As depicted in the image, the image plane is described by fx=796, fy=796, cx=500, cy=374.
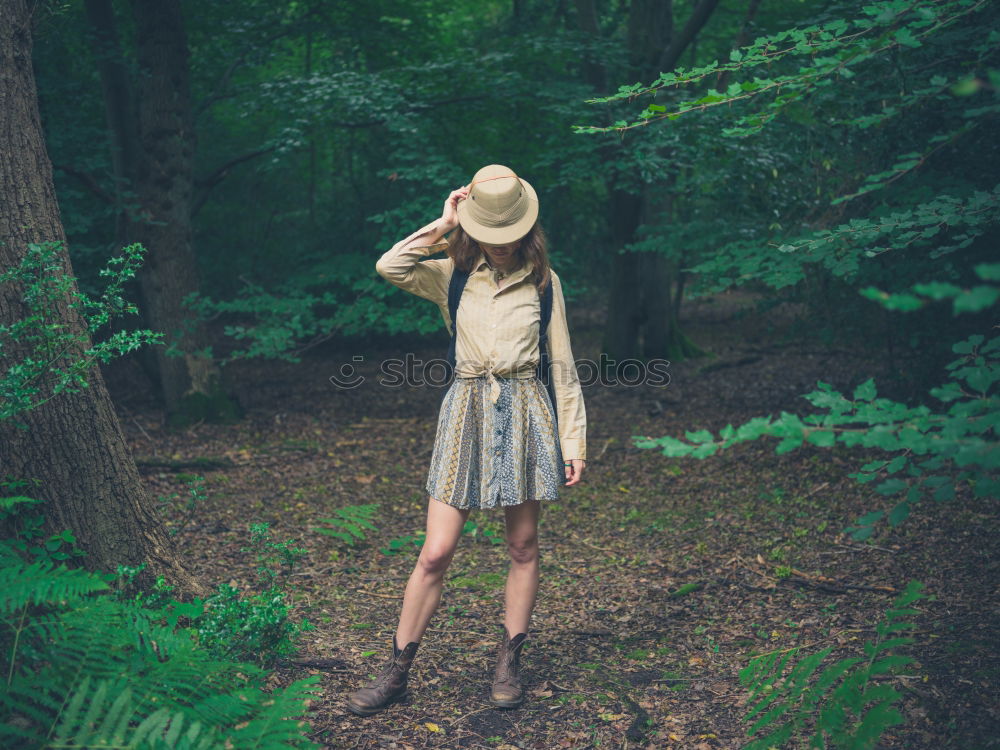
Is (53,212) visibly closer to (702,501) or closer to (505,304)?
(505,304)

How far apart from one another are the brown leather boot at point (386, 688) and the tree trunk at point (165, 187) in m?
5.15

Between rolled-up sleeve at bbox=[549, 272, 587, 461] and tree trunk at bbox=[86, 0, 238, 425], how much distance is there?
522 cm

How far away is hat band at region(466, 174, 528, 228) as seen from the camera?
122 inches

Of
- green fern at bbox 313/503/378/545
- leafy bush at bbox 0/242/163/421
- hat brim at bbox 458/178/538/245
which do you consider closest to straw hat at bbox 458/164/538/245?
hat brim at bbox 458/178/538/245

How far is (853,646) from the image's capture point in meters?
3.54

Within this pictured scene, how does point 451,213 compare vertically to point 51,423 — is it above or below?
above

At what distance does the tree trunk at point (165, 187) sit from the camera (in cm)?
727

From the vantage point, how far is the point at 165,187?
7480mm

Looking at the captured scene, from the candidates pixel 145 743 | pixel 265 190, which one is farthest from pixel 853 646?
pixel 265 190

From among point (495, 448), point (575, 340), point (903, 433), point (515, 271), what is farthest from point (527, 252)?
point (575, 340)

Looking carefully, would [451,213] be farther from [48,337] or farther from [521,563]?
[48,337]

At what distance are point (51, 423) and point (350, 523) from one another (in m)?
2.35

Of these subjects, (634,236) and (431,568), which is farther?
(634,236)

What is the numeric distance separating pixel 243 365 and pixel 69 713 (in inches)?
382
